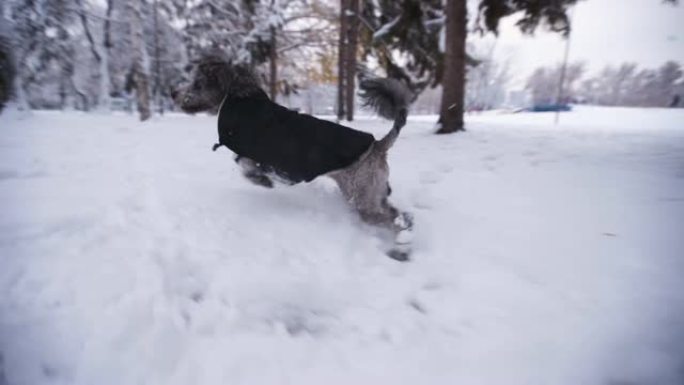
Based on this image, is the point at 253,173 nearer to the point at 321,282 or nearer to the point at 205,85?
the point at 205,85

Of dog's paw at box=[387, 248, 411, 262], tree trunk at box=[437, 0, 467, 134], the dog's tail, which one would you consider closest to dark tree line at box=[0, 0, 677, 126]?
tree trunk at box=[437, 0, 467, 134]

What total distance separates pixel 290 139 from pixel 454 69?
6.14 m

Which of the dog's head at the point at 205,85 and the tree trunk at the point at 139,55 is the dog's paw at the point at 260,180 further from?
the tree trunk at the point at 139,55

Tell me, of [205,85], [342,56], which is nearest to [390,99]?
[205,85]

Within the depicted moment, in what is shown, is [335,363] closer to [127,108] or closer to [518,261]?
[518,261]

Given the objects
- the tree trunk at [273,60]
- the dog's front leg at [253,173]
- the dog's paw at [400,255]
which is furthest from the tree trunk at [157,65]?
the dog's paw at [400,255]

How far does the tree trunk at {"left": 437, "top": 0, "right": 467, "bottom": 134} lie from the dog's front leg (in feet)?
18.2

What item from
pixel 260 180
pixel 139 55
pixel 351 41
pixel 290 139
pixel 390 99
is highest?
pixel 351 41

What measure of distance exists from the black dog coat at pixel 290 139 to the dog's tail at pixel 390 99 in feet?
0.61

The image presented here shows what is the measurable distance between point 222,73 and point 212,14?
53.4ft

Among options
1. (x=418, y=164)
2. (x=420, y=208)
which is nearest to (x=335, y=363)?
(x=420, y=208)

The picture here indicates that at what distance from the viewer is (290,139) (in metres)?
2.72

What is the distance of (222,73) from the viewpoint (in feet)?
10.1

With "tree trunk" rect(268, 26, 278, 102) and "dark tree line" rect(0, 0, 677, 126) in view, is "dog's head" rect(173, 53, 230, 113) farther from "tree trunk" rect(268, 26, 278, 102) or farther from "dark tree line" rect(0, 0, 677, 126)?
"tree trunk" rect(268, 26, 278, 102)
